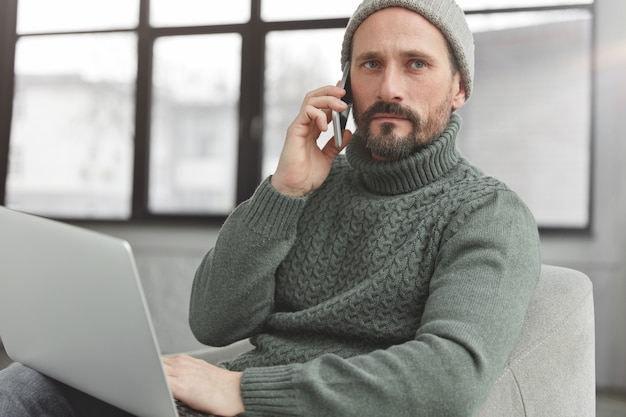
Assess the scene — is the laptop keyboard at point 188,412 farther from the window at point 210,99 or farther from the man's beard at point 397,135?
the window at point 210,99

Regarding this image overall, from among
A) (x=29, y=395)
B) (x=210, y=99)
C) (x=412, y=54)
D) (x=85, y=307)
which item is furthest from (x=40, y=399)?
(x=210, y=99)

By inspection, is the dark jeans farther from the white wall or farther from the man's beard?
the white wall

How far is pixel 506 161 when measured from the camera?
3471mm

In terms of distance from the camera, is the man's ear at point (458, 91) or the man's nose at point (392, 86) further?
the man's ear at point (458, 91)

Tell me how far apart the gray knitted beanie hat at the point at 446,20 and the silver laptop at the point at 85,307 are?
810mm

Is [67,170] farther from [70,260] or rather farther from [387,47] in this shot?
[70,260]

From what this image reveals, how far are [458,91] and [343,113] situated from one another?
0.27 meters

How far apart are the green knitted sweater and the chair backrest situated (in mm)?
118

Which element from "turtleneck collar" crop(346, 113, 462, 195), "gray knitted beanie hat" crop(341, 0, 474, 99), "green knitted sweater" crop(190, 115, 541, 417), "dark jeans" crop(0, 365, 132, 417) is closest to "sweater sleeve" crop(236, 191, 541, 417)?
"green knitted sweater" crop(190, 115, 541, 417)

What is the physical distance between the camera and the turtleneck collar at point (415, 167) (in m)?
1.30

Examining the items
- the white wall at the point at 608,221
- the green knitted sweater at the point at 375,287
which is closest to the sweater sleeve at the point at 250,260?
the green knitted sweater at the point at 375,287

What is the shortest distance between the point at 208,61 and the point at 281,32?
487 millimetres

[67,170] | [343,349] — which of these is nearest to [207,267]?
[343,349]

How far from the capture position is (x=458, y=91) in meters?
1.46
